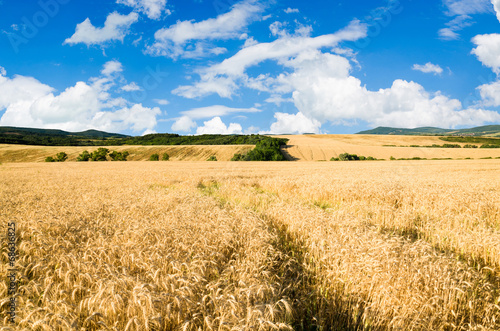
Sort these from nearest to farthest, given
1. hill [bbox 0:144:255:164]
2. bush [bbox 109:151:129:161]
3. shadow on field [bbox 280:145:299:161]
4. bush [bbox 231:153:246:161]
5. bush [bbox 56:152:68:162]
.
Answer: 1. bush [bbox 231:153:246:161]
2. hill [bbox 0:144:255:164]
3. shadow on field [bbox 280:145:299:161]
4. bush [bbox 56:152:68:162]
5. bush [bbox 109:151:129:161]

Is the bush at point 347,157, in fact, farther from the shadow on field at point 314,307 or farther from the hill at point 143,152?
the shadow on field at point 314,307

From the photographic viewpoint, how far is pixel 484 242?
5.23 m

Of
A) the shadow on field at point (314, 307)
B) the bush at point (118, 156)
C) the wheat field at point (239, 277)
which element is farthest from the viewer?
the bush at point (118, 156)

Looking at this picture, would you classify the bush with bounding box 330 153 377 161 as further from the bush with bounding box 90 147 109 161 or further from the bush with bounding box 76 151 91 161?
the bush with bounding box 76 151 91 161

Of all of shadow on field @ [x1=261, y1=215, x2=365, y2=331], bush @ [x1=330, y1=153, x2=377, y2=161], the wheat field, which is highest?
the wheat field

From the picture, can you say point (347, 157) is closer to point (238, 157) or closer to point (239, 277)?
point (238, 157)

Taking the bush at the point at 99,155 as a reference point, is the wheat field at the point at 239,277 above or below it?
below

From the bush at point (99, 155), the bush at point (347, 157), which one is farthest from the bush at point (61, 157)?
the bush at point (347, 157)

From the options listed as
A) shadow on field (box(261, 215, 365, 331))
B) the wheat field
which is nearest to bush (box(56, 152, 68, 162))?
the wheat field

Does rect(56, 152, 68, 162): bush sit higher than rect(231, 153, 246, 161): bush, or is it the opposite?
rect(56, 152, 68, 162): bush

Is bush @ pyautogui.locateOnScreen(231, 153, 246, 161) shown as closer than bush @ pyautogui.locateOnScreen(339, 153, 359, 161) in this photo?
No

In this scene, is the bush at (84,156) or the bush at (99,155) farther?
the bush at (84,156)

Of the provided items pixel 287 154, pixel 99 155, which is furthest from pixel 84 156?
pixel 287 154

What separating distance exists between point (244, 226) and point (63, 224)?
4.12m
